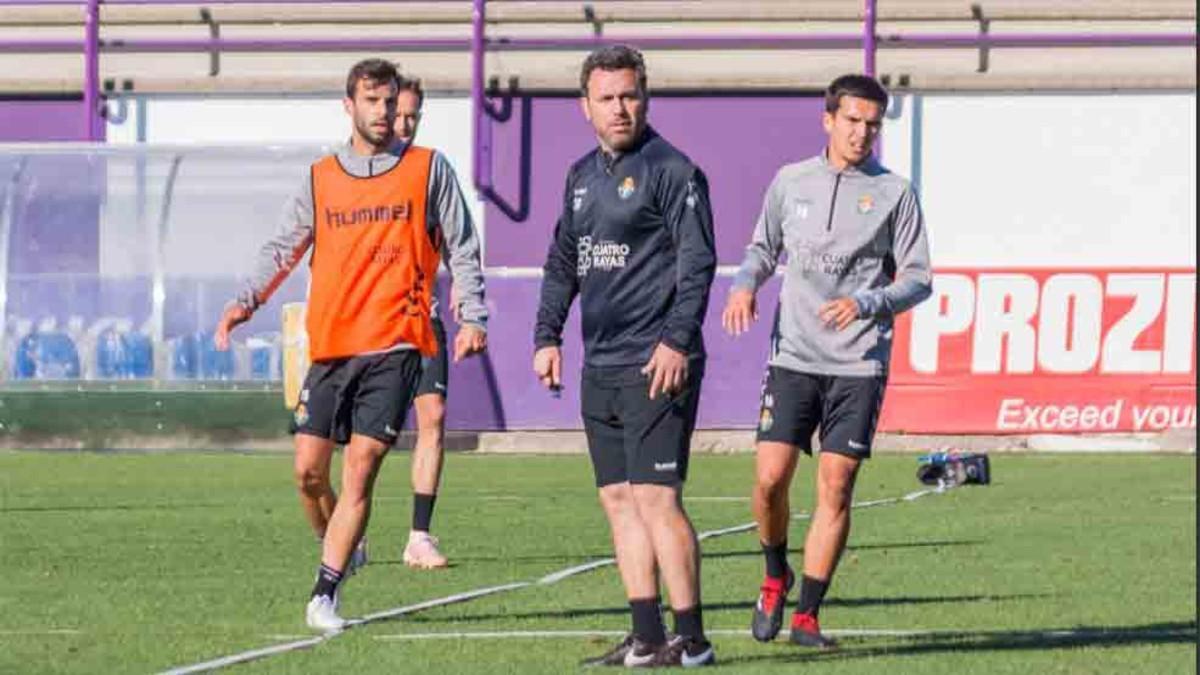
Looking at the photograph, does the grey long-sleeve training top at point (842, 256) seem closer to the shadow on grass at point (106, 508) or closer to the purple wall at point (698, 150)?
the shadow on grass at point (106, 508)

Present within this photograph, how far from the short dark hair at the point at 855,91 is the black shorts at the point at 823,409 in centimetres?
98

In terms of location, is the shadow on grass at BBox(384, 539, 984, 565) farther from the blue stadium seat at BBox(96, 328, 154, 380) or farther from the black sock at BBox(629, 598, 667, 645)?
the blue stadium seat at BBox(96, 328, 154, 380)

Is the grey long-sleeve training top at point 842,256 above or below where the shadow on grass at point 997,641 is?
above

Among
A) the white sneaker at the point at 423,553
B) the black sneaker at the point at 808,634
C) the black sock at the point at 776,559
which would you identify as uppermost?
the black sock at the point at 776,559

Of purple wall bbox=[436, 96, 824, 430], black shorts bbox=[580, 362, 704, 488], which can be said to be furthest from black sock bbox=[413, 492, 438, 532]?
purple wall bbox=[436, 96, 824, 430]

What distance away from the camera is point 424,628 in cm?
1209

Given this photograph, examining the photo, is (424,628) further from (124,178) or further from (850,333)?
(124,178)

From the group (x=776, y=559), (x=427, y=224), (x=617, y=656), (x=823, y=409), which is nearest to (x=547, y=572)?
(x=427, y=224)

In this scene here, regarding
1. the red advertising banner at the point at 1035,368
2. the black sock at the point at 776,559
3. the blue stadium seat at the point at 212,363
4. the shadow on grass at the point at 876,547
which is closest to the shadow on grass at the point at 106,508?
the shadow on grass at the point at 876,547

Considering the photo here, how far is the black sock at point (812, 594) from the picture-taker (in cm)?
1134

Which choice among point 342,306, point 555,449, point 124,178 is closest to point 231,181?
point 124,178

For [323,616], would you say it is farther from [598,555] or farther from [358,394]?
[598,555]

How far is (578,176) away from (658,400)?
2.70 feet

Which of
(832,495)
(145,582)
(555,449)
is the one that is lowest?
(555,449)
